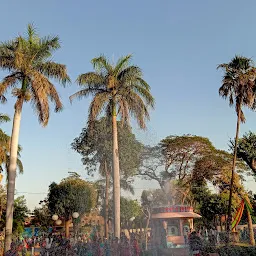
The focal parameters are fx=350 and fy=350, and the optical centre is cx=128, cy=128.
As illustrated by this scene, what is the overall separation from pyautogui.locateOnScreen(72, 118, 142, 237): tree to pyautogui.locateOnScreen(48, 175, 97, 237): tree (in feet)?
5.87

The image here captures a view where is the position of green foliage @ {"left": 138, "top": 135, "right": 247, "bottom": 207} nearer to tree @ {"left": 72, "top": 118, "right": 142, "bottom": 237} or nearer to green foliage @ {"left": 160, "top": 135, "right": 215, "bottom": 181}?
green foliage @ {"left": 160, "top": 135, "right": 215, "bottom": 181}

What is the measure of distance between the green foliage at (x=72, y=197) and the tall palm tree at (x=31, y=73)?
15.9 m

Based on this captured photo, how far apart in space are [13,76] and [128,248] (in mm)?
10318

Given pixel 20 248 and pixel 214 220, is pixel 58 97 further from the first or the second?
pixel 214 220

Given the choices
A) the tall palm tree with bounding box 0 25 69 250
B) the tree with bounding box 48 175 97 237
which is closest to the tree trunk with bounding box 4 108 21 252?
the tall palm tree with bounding box 0 25 69 250

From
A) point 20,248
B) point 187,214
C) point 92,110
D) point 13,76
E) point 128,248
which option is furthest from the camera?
point 187,214

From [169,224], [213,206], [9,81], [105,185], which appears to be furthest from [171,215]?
[213,206]

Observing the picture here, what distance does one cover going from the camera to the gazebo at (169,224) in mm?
19312

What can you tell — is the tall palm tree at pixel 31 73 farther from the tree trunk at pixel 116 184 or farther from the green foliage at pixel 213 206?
the green foliage at pixel 213 206

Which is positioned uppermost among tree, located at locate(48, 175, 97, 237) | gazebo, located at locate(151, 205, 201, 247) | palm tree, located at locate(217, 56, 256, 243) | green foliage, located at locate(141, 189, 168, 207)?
palm tree, located at locate(217, 56, 256, 243)

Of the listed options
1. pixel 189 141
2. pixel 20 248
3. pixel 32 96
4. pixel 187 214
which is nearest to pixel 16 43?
pixel 32 96

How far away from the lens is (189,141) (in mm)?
35188

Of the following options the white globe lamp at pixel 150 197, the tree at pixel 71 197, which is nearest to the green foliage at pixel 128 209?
the tree at pixel 71 197

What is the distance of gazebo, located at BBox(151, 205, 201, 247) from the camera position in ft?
63.4
